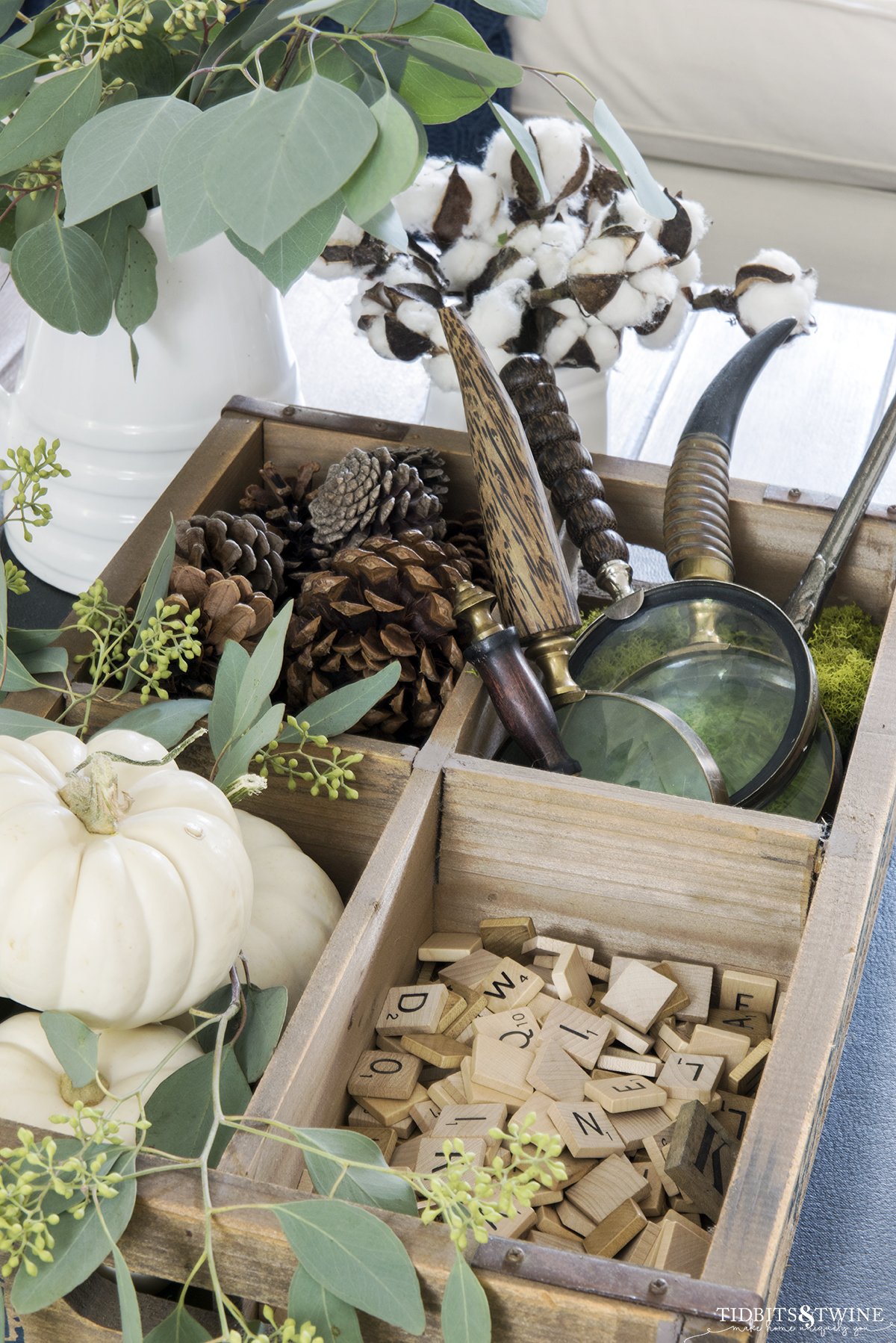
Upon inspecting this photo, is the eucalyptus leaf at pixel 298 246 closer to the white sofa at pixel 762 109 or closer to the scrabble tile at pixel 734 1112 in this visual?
the scrabble tile at pixel 734 1112

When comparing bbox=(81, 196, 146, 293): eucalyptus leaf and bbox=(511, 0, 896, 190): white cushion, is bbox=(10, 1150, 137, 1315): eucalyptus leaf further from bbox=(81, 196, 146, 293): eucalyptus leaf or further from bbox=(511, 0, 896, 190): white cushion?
bbox=(511, 0, 896, 190): white cushion

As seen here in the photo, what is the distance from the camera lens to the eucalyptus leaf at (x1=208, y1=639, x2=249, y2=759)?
619 mm

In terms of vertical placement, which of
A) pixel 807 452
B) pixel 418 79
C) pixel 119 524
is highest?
pixel 418 79

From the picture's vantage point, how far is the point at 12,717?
0.60 m

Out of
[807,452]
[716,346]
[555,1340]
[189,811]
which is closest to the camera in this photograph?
[555,1340]

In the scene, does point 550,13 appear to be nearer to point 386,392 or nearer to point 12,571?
point 386,392

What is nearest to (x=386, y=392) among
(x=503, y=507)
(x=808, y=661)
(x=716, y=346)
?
(x=716, y=346)

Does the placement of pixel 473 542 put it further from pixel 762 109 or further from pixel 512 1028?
pixel 762 109

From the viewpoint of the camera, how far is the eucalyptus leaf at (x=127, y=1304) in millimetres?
411

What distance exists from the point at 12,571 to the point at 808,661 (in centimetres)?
43

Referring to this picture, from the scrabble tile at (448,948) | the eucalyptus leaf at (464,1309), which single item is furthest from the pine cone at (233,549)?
the eucalyptus leaf at (464,1309)

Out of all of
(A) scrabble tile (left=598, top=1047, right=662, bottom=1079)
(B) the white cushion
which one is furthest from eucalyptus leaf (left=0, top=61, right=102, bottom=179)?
(B) the white cushion

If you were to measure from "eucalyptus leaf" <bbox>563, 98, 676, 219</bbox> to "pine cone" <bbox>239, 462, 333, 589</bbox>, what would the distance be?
0.28 meters

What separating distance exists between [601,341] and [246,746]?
45cm
